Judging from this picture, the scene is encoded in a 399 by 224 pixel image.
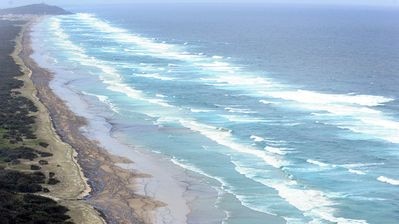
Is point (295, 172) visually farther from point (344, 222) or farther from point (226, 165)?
point (344, 222)

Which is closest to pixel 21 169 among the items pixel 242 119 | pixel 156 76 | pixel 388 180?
pixel 388 180

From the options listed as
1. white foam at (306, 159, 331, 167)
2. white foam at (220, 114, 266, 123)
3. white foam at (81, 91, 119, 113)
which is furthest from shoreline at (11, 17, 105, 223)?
white foam at (220, 114, 266, 123)

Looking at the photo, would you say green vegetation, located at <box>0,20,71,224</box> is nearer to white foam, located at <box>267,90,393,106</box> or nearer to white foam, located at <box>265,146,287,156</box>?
white foam, located at <box>265,146,287,156</box>

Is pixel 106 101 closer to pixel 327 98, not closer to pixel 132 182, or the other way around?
pixel 327 98

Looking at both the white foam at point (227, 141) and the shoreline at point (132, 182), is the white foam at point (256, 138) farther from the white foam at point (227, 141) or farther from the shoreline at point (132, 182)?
the shoreline at point (132, 182)

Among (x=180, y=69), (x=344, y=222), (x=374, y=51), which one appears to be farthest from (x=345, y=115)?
(x=374, y=51)

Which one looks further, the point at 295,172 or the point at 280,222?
the point at 295,172
